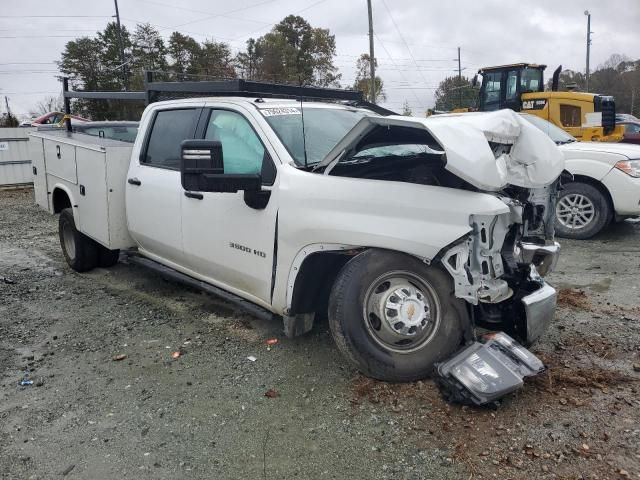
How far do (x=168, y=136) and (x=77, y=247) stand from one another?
2.09m

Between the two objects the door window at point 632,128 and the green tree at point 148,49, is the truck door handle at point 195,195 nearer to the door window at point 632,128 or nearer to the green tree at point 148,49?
the door window at point 632,128

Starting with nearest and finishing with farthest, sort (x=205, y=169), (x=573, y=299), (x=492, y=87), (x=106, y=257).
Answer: (x=205, y=169) < (x=573, y=299) < (x=106, y=257) < (x=492, y=87)

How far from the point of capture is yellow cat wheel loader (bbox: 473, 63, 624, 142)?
1256cm

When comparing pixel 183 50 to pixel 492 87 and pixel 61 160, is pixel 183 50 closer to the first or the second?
pixel 492 87

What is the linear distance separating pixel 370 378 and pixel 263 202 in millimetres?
1369

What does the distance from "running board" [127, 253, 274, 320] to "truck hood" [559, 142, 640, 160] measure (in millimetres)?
5375

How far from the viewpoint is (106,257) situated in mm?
6332

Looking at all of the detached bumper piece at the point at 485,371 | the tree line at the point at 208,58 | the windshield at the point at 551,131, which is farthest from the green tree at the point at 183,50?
the detached bumper piece at the point at 485,371

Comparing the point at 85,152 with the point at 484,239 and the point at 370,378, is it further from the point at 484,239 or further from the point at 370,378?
the point at 484,239

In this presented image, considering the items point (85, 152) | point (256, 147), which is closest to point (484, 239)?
point (256, 147)

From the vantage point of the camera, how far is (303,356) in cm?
401

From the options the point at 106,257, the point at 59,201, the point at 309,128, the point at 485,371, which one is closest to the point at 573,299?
the point at 485,371

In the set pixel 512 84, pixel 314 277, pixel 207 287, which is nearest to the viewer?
pixel 314 277

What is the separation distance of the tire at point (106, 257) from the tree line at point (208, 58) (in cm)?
3264
